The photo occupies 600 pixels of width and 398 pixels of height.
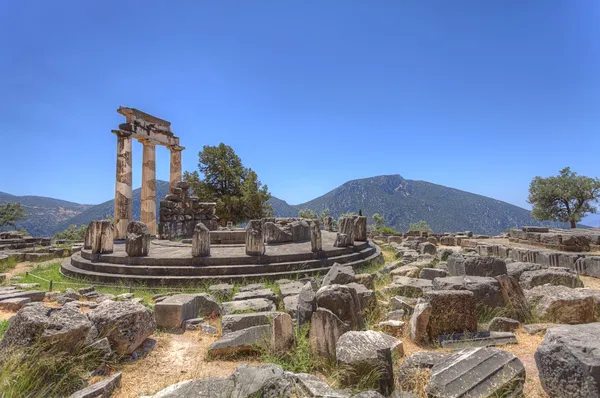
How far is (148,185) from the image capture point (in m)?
19.9

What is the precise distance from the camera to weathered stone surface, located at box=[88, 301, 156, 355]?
13.6 feet

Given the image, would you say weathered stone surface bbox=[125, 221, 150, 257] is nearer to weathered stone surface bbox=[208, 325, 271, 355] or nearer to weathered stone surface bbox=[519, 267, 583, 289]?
weathered stone surface bbox=[208, 325, 271, 355]

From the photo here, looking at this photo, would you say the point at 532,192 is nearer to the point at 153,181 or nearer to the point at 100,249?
the point at 153,181

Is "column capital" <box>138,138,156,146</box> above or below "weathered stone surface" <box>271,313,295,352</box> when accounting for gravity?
above

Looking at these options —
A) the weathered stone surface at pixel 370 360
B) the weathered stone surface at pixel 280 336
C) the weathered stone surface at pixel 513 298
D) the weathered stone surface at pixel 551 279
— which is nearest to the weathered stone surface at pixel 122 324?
the weathered stone surface at pixel 280 336

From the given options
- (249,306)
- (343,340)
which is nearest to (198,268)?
(249,306)

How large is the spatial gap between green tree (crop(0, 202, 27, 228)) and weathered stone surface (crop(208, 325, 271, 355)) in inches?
1800

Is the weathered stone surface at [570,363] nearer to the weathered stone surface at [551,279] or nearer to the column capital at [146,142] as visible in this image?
the weathered stone surface at [551,279]

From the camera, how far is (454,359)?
326 centimetres

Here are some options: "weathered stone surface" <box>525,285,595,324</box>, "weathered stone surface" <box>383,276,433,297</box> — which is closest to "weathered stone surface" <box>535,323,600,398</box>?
"weathered stone surface" <box>525,285,595,324</box>

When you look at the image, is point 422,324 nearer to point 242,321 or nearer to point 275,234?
point 242,321

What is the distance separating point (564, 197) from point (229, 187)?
3515 centimetres

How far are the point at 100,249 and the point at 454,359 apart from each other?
36.4 feet

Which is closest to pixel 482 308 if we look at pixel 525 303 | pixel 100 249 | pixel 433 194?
pixel 525 303
